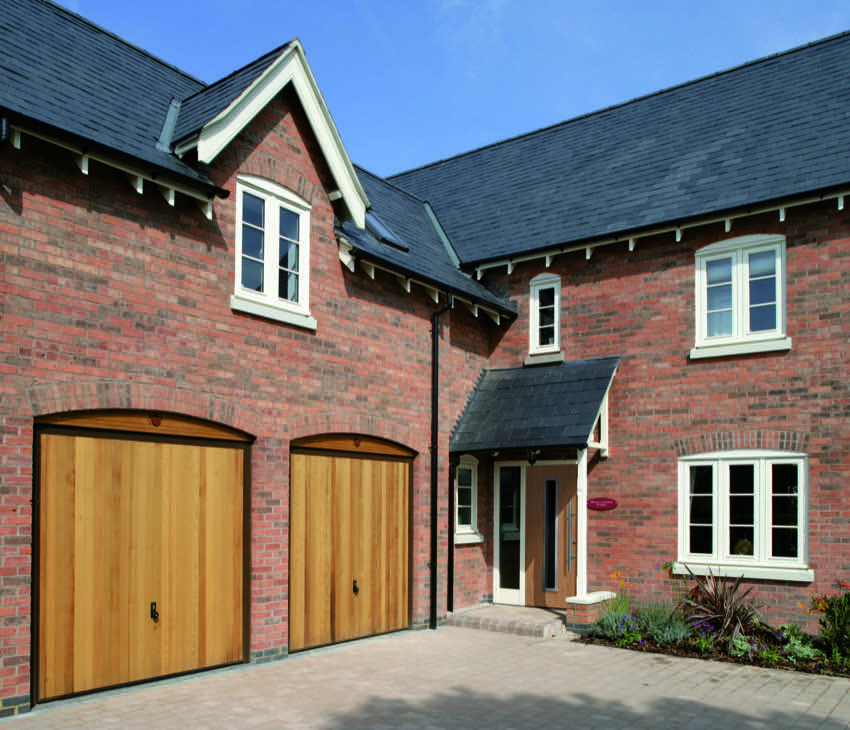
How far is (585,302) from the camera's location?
13.7 m

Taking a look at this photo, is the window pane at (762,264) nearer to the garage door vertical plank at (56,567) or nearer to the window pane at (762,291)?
the window pane at (762,291)

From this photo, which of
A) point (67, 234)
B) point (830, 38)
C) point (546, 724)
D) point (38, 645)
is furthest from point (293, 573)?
point (830, 38)

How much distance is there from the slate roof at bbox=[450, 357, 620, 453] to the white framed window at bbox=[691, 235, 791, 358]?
5.36ft

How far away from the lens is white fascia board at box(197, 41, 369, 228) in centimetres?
929

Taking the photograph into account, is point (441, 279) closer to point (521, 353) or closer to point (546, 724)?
point (521, 353)

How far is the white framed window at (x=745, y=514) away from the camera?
36.7 ft

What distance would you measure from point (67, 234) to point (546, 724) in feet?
22.2

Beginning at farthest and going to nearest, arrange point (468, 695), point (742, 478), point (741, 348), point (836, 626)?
point (741, 348)
point (742, 478)
point (836, 626)
point (468, 695)

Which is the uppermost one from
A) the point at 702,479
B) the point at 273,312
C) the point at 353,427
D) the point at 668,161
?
the point at 668,161

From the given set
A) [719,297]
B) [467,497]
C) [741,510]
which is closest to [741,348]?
[719,297]

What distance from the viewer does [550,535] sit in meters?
13.6

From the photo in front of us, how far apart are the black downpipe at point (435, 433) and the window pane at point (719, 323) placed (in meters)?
4.17

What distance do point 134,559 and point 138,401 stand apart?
1.68 meters

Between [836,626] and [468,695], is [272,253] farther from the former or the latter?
[836,626]
